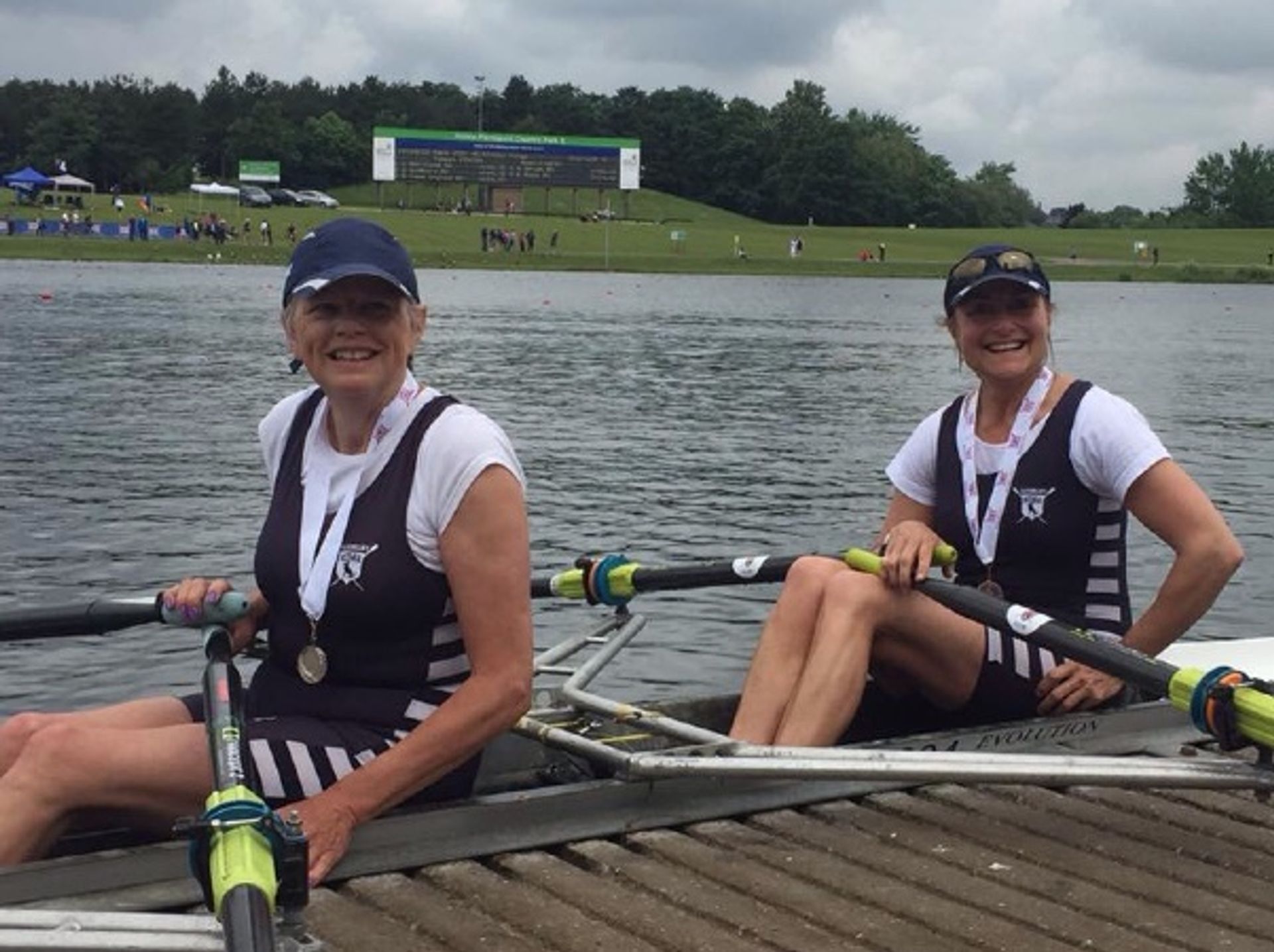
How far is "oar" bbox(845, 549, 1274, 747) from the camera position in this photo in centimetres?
504

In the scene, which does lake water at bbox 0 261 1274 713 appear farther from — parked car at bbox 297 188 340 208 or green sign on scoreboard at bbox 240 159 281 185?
green sign on scoreboard at bbox 240 159 281 185

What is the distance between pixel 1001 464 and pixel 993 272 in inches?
26.1

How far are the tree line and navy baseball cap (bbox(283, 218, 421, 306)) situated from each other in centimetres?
14850

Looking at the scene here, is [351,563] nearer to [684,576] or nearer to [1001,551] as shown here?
[684,576]

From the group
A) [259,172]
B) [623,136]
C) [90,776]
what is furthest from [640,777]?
[623,136]

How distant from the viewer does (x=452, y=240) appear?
98.5m

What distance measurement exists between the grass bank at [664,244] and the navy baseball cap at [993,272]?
7763 cm

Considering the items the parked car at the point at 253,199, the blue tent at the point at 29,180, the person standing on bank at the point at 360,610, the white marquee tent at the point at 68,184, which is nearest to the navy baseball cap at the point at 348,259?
the person standing on bank at the point at 360,610

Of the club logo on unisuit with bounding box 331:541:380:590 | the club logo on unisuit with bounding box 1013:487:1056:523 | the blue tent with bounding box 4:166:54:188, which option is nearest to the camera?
the club logo on unisuit with bounding box 331:541:380:590

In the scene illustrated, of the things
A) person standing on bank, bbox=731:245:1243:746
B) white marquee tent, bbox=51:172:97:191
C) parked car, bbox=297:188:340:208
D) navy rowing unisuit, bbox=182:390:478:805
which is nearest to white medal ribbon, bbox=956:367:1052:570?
person standing on bank, bbox=731:245:1243:746

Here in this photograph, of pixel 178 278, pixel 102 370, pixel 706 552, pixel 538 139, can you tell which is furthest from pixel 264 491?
pixel 538 139

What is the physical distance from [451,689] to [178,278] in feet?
211

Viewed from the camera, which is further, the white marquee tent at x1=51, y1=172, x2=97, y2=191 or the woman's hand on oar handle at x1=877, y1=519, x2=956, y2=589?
the white marquee tent at x1=51, y1=172, x2=97, y2=191

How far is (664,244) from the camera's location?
346ft
